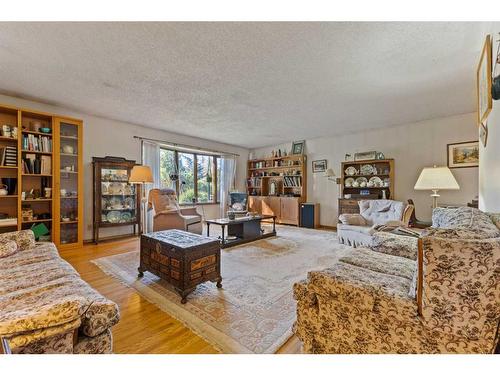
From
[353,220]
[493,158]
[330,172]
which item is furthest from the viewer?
[330,172]

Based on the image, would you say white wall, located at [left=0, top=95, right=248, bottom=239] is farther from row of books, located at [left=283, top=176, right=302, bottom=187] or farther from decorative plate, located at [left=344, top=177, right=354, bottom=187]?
decorative plate, located at [left=344, top=177, right=354, bottom=187]

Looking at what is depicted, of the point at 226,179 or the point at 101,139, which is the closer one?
the point at 101,139

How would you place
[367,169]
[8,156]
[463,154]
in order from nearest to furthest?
1. [8,156]
2. [463,154]
3. [367,169]

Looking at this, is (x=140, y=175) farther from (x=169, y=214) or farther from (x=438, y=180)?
(x=438, y=180)

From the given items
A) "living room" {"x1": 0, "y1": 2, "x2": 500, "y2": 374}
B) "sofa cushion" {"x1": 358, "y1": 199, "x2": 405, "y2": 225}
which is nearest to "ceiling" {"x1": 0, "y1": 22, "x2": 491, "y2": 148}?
"living room" {"x1": 0, "y1": 2, "x2": 500, "y2": 374}

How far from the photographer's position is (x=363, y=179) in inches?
205

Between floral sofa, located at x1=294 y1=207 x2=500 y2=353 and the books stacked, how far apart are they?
419 centimetres

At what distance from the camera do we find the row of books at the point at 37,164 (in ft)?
11.0

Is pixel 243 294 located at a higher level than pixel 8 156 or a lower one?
lower

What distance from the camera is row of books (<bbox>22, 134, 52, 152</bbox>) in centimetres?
333

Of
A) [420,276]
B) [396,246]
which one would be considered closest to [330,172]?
[396,246]

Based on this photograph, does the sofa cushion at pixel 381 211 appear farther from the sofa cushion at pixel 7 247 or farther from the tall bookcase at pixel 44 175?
the tall bookcase at pixel 44 175

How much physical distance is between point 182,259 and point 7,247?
157cm
